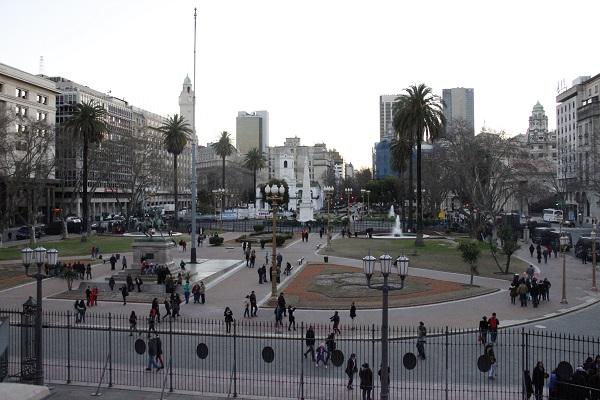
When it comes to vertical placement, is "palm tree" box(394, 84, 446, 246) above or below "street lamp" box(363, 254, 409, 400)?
above

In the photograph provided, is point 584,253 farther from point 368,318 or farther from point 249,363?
point 249,363

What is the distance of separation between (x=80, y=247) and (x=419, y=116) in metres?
35.1

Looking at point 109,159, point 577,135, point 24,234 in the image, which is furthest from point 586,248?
point 577,135

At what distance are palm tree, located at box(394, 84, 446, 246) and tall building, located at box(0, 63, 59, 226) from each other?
3361 centimetres

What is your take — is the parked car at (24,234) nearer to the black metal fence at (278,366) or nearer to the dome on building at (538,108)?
the black metal fence at (278,366)

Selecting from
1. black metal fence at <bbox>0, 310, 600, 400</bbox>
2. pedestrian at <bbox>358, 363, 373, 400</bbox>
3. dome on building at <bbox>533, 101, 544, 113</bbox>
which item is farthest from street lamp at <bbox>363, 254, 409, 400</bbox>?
dome on building at <bbox>533, 101, 544, 113</bbox>

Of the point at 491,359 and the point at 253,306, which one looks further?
the point at 253,306

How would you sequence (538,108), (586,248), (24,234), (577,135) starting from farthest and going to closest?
(538,108) < (577,135) < (24,234) < (586,248)

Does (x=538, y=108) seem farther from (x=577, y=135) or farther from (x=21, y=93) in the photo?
(x=21, y=93)

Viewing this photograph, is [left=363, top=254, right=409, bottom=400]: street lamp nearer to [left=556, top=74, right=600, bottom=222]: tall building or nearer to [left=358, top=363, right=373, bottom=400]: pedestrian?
[left=358, top=363, right=373, bottom=400]: pedestrian

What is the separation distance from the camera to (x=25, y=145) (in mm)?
52625

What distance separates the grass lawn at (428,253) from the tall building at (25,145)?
27.8 metres

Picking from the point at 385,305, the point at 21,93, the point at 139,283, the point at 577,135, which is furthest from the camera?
the point at 577,135

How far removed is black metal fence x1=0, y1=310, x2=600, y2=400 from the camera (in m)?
16.0
